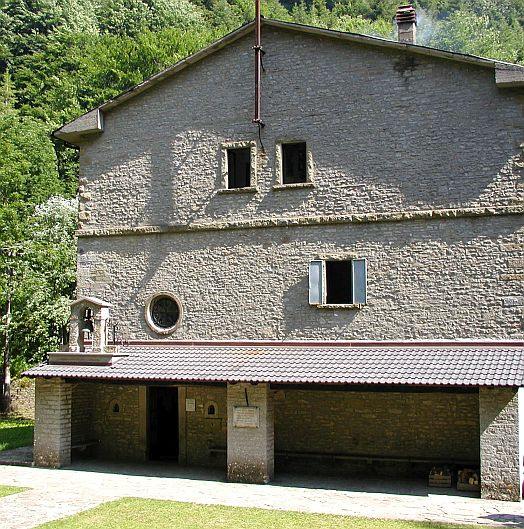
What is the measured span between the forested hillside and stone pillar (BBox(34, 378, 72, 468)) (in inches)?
346

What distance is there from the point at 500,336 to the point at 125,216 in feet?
30.9

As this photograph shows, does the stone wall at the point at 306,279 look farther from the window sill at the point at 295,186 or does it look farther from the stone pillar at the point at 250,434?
the stone pillar at the point at 250,434

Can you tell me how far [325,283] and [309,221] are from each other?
148 cm

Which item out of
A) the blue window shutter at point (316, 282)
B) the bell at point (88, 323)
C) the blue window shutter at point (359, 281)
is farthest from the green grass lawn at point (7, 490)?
the blue window shutter at point (359, 281)

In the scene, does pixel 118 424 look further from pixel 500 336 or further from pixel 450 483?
pixel 500 336

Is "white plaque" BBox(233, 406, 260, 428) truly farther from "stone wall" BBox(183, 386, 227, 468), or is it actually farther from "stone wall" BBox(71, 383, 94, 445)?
"stone wall" BBox(71, 383, 94, 445)

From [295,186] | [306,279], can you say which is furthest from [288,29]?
[306,279]

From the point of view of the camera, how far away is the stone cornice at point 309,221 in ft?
50.4

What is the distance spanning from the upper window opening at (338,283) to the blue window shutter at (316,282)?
0.23 m

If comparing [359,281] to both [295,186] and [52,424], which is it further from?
[52,424]

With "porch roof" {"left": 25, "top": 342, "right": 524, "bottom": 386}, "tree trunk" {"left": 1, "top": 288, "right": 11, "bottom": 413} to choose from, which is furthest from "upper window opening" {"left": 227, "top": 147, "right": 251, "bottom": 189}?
"tree trunk" {"left": 1, "top": 288, "right": 11, "bottom": 413}

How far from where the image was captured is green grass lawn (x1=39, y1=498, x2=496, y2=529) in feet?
37.5

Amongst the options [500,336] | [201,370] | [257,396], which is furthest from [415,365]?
[201,370]

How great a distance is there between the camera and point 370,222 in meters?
16.2
